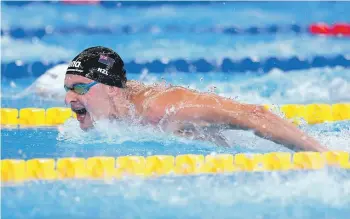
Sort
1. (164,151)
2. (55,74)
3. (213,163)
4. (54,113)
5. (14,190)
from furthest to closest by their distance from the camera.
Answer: (55,74) < (54,113) < (164,151) < (213,163) < (14,190)

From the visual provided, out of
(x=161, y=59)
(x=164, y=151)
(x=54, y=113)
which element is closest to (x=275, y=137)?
(x=164, y=151)

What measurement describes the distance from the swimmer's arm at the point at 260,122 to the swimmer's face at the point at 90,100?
41 centimetres

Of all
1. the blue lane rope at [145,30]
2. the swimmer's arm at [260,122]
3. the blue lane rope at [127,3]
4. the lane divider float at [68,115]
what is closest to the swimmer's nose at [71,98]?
the swimmer's arm at [260,122]

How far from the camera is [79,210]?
11.1ft

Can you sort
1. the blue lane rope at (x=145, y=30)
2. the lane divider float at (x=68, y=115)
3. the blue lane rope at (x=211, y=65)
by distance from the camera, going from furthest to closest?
the blue lane rope at (x=145, y=30)
the blue lane rope at (x=211, y=65)
the lane divider float at (x=68, y=115)

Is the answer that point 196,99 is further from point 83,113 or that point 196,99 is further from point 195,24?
point 195,24

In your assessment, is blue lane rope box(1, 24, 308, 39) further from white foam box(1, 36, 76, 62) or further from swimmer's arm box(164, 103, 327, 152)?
swimmer's arm box(164, 103, 327, 152)

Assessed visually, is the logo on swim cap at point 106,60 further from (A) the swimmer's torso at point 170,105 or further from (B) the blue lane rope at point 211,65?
(B) the blue lane rope at point 211,65

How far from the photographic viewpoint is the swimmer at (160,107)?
3965 mm

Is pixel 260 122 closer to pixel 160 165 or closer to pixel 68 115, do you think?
pixel 160 165

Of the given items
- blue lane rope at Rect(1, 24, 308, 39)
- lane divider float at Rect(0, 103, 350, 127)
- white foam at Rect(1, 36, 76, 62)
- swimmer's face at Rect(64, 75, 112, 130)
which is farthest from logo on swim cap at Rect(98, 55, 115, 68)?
blue lane rope at Rect(1, 24, 308, 39)

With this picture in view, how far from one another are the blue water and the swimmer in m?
0.12

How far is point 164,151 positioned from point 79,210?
37.5 inches

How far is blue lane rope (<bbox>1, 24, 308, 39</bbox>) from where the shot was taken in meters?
7.42
